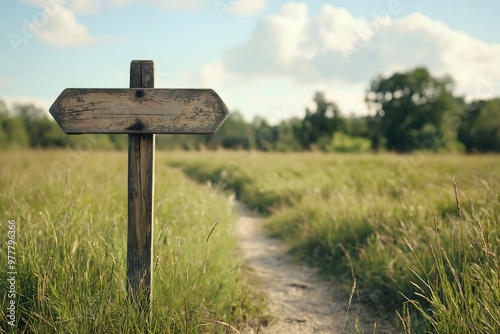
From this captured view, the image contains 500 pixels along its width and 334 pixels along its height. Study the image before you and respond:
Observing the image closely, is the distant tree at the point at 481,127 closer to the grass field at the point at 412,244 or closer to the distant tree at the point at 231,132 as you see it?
the distant tree at the point at 231,132

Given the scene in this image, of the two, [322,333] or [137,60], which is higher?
[137,60]

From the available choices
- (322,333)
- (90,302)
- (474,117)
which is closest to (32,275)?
(90,302)

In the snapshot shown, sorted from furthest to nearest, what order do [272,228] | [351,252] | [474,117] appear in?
1. [474,117]
2. [272,228]
3. [351,252]

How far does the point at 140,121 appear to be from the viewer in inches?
98.0

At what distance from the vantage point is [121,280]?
8.27 feet

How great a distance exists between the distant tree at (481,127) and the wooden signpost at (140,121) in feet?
114

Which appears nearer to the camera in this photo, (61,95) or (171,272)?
(61,95)

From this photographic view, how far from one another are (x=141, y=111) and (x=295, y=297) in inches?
96.1

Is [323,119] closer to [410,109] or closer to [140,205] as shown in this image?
[410,109]

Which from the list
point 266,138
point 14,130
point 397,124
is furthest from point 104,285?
point 397,124

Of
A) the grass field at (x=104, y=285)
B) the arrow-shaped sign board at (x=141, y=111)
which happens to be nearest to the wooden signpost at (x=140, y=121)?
the arrow-shaped sign board at (x=141, y=111)

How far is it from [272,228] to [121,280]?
4.28 m

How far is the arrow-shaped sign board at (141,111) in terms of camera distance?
2473 millimetres

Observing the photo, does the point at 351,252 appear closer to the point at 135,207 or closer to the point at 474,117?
the point at 135,207
